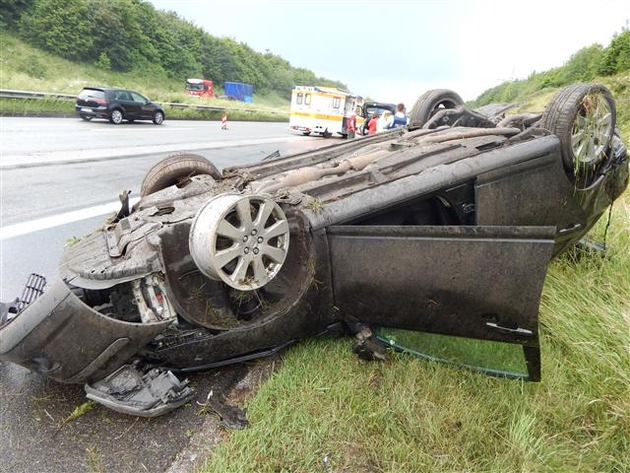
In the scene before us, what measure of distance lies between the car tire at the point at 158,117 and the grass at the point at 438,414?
54.8ft

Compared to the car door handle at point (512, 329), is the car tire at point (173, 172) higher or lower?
higher

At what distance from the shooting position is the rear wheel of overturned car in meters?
2.02

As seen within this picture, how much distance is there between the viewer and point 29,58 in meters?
28.2

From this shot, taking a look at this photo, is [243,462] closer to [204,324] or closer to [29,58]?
[204,324]

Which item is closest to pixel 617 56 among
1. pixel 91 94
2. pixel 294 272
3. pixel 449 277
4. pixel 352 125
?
pixel 352 125

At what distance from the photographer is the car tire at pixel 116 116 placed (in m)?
16.0

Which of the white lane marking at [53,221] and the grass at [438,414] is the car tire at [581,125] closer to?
the grass at [438,414]

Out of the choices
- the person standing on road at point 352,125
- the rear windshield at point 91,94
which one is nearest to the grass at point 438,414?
the rear windshield at point 91,94

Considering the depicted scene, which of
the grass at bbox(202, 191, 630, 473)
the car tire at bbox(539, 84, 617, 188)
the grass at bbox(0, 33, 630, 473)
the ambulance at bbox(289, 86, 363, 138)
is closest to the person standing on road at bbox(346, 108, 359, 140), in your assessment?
the ambulance at bbox(289, 86, 363, 138)

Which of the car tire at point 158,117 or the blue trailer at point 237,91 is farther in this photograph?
the blue trailer at point 237,91

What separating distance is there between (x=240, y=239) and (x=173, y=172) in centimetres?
150

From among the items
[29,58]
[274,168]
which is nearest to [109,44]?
[29,58]

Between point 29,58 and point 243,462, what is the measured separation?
3289 cm

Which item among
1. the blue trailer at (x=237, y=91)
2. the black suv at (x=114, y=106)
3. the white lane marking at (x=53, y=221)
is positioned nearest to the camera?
the white lane marking at (x=53, y=221)
